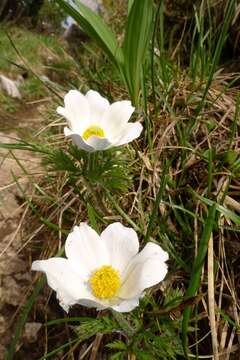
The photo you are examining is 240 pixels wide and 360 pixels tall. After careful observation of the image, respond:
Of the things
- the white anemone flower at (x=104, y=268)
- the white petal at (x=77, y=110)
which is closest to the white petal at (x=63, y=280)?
the white anemone flower at (x=104, y=268)

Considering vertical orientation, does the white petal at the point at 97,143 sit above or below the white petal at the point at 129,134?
above

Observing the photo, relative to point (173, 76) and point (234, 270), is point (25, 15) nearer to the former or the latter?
point (173, 76)

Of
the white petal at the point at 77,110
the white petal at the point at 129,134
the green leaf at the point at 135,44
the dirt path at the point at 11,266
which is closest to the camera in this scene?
the white petal at the point at 129,134

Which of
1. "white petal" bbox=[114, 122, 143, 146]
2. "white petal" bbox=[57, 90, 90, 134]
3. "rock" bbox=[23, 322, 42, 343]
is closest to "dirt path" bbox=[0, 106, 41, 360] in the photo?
"rock" bbox=[23, 322, 42, 343]

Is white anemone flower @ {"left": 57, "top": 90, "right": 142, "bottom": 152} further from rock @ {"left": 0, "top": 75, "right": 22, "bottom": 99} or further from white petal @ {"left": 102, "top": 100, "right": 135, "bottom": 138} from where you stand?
rock @ {"left": 0, "top": 75, "right": 22, "bottom": 99}

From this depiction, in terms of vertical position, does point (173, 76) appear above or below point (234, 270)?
above

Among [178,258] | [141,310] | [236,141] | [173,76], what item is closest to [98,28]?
[173,76]

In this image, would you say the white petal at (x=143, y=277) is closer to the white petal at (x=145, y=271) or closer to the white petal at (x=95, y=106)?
the white petal at (x=145, y=271)

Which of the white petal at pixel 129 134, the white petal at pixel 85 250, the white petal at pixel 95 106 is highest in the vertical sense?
the white petal at pixel 95 106
